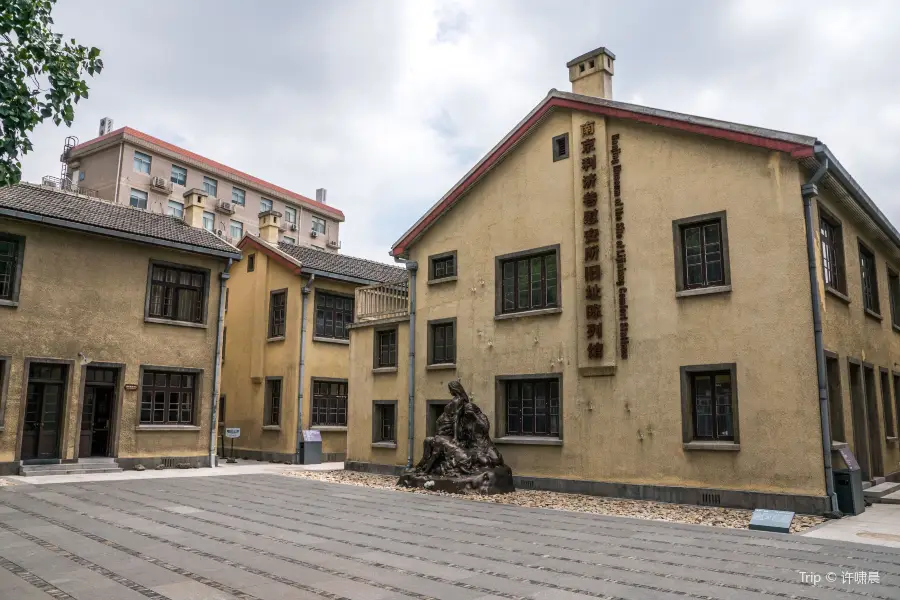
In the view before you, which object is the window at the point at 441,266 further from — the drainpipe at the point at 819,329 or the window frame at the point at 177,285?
the drainpipe at the point at 819,329

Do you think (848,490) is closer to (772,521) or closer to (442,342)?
(772,521)

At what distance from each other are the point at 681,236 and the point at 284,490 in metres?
11.0

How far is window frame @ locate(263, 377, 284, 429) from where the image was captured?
25.2 m

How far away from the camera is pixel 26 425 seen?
1831cm

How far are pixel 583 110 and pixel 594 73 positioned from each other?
1424mm

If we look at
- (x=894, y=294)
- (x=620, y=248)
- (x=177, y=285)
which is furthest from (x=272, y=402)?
(x=894, y=294)

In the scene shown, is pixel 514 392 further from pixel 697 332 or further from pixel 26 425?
pixel 26 425

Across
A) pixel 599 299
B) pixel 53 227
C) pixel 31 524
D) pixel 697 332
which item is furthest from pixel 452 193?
pixel 31 524

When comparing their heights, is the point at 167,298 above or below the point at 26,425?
above

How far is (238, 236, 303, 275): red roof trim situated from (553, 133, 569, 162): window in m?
11.7

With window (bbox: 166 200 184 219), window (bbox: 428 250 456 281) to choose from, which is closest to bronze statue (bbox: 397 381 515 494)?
window (bbox: 428 250 456 281)

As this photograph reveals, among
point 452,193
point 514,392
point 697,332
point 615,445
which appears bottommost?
point 615,445

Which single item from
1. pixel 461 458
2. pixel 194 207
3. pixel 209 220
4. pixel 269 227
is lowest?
pixel 461 458

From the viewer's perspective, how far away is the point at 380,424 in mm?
20844
